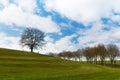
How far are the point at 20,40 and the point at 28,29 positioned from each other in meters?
7.78

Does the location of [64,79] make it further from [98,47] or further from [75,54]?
[75,54]

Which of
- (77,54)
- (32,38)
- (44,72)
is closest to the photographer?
(44,72)

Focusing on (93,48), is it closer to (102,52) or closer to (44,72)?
(102,52)

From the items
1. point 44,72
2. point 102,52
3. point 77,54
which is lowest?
point 44,72

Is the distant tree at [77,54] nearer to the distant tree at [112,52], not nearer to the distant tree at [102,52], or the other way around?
the distant tree at [112,52]

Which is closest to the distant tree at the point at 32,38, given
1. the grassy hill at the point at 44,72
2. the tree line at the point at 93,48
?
the tree line at the point at 93,48

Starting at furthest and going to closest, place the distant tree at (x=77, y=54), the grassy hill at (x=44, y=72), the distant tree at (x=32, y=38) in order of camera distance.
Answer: the distant tree at (x=77, y=54)
the distant tree at (x=32, y=38)
the grassy hill at (x=44, y=72)

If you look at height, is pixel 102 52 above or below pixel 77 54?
below

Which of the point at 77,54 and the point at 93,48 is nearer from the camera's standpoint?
the point at 93,48

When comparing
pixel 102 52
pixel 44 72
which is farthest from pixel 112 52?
pixel 44 72

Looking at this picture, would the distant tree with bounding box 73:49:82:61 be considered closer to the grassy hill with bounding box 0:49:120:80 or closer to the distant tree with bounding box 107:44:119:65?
the distant tree with bounding box 107:44:119:65

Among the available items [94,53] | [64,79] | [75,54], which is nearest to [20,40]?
[94,53]

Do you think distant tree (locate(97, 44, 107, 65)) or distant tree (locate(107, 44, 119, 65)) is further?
distant tree (locate(107, 44, 119, 65))

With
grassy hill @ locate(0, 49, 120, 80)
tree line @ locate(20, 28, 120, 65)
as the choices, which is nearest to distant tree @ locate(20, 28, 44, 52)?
tree line @ locate(20, 28, 120, 65)
